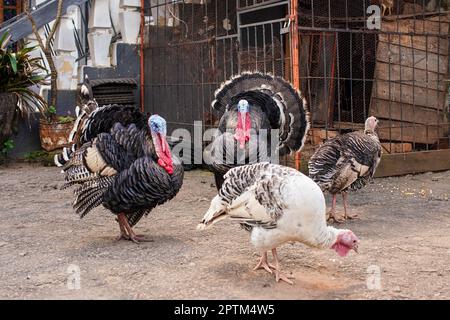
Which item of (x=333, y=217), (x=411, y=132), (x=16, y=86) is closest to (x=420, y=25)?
(x=411, y=132)

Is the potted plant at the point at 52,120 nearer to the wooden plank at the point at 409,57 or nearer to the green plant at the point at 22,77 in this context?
the green plant at the point at 22,77

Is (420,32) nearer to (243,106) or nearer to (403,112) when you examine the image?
(403,112)

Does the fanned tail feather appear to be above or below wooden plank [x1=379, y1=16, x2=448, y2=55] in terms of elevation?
below

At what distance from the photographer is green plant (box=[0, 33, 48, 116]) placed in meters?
8.51

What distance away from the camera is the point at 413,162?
7.90 meters

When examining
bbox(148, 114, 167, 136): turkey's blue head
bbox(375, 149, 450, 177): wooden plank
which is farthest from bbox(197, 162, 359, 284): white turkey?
bbox(375, 149, 450, 177): wooden plank

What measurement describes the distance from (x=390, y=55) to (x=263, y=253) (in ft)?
16.4

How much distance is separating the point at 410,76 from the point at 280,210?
5.31m

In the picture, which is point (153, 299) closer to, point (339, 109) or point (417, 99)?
point (339, 109)

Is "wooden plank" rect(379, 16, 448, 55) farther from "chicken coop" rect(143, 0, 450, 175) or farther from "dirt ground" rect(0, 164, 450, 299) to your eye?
"dirt ground" rect(0, 164, 450, 299)

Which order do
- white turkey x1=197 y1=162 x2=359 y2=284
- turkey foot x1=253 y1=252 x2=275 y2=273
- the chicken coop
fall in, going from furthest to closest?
1. the chicken coop
2. turkey foot x1=253 y1=252 x2=275 y2=273
3. white turkey x1=197 y1=162 x2=359 y2=284

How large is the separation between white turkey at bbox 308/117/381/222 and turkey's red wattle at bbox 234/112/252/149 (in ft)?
2.21

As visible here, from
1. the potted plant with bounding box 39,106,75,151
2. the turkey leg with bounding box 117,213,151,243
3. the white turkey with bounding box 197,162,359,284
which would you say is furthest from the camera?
the potted plant with bounding box 39,106,75,151

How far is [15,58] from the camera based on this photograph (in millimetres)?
8453
